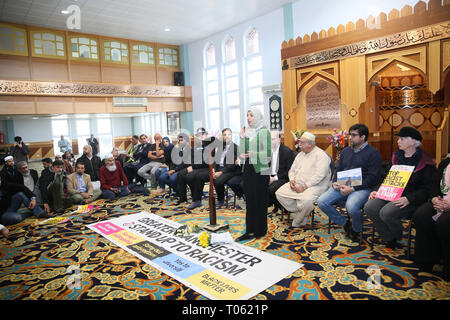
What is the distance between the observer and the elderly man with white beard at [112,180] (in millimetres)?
6082

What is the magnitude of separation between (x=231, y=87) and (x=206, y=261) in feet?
26.9

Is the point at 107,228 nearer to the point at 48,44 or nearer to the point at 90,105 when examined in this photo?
the point at 90,105

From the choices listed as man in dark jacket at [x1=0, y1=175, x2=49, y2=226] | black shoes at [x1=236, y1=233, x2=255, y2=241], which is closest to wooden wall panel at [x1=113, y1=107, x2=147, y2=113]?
man in dark jacket at [x1=0, y1=175, x2=49, y2=226]

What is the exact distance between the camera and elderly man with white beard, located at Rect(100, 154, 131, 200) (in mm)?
6082

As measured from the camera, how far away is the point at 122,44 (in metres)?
10.7

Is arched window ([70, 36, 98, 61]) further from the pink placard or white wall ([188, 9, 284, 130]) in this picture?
the pink placard

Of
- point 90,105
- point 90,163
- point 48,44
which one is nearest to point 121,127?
point 90,105

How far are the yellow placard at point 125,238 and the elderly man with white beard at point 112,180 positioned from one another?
7.32 feet

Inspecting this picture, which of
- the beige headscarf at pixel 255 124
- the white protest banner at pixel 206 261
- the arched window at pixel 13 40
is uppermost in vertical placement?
the arched window at pixel 13 40

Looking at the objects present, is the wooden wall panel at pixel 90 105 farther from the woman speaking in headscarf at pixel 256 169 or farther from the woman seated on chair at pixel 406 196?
the woman seated on chair at pixel 406 196

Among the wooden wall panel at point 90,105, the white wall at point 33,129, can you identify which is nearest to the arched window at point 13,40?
the wooden wall panel at point 90,105
